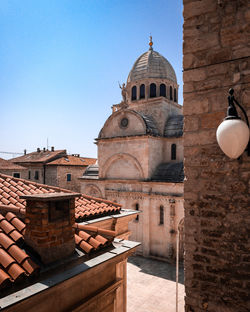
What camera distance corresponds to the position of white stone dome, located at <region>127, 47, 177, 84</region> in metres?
20.0

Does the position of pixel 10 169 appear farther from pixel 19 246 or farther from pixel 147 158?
pixel 19 246

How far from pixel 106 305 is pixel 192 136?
3.30m

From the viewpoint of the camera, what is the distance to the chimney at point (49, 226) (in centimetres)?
330

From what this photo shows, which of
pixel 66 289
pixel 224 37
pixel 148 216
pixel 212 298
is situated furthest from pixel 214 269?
pixel 148 216

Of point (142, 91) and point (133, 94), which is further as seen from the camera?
point (133, 94)

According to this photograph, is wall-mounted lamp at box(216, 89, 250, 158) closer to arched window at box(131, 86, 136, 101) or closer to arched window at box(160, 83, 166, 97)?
arched window at box(160, 83, 166, 97)

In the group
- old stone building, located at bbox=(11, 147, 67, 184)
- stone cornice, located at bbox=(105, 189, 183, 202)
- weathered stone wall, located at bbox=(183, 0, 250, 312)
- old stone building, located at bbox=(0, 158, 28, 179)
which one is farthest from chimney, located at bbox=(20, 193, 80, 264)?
old stone building, located at bbox=(11, 147, 67, 184)

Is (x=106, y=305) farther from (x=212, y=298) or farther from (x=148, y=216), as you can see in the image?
(x=148, y=216)

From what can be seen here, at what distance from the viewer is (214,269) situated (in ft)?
10.1

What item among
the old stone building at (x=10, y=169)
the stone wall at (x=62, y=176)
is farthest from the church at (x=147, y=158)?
the old stone building at (x=10, y=169)

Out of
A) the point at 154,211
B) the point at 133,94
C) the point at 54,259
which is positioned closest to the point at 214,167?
the point at 54,259

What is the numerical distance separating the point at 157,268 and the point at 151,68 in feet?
51.1

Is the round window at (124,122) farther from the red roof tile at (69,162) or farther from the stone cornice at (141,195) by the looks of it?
the red roof tile at (69,162)

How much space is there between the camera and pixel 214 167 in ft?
10.2
